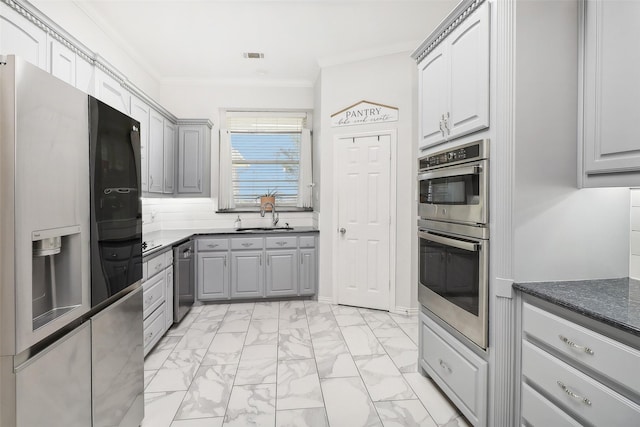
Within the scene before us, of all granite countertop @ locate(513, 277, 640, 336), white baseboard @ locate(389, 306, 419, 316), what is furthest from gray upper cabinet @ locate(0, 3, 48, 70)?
white baseboard @ locate(389, 306, 419, 316)

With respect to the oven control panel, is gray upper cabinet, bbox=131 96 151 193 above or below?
above

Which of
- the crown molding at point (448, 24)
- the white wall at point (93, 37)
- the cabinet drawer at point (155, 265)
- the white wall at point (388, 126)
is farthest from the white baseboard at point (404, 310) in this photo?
the white wall at point (93, 37)

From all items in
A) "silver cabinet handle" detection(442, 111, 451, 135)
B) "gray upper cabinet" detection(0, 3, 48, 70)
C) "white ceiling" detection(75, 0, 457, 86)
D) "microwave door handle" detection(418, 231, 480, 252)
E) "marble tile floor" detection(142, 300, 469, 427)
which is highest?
"white ceiling" detection(75, 0, 457, 86)

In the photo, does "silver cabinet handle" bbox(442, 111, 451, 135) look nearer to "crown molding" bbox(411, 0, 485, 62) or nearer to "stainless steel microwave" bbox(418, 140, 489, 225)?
"stainless steel microwave" bbox(418, 140, 489, 225)

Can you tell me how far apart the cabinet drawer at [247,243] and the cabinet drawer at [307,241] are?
509mm

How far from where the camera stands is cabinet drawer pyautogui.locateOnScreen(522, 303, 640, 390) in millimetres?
1080

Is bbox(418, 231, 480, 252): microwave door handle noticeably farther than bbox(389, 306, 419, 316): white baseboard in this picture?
No

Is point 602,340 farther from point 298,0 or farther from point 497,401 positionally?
point 298,0

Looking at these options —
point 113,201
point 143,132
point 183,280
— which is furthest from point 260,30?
point 183,280

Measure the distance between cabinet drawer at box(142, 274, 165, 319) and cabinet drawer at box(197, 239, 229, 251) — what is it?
1032 mm

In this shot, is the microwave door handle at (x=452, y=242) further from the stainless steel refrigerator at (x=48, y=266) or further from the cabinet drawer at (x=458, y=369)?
the stainless steel refrigerator at (x=48, y=266)

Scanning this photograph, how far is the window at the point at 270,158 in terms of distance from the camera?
4.83m

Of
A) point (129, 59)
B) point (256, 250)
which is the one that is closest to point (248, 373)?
point (256, 250)

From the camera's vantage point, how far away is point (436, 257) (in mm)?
2164
